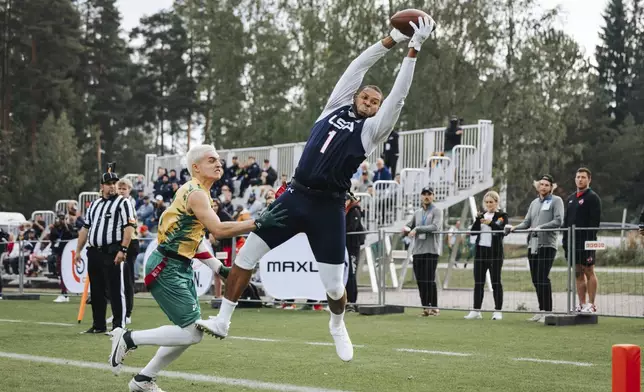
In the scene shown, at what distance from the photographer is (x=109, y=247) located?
12.7 meters

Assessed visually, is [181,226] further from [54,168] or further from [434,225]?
[54,168]

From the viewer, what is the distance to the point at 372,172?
25.2 m

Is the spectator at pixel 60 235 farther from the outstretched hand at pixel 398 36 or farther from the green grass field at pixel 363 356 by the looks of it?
the outstretched hand at pixel 398 36

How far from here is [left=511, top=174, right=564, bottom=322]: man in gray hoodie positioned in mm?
14672

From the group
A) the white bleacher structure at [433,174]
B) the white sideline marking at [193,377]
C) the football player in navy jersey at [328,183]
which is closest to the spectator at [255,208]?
the white bleacher structure at [433,174]

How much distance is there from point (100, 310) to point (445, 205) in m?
12.7

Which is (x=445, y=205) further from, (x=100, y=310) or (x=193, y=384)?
(x=193, y=384)

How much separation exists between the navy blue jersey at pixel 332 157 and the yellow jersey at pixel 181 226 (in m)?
0.80

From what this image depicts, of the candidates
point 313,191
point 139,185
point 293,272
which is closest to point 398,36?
point 313,191

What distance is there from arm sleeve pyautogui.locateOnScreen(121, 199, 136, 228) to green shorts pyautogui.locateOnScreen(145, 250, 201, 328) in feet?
17.7

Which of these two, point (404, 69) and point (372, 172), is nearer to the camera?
point (404, 69)

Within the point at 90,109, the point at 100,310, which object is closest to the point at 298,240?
the point at 100,310

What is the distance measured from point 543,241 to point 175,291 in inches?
337

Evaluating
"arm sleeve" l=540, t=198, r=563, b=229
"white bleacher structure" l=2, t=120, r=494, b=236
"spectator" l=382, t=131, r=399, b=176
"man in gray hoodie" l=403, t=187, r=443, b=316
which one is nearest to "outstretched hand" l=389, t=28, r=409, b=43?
"arm sleeve" l=540, t=198, r=563, b=229
